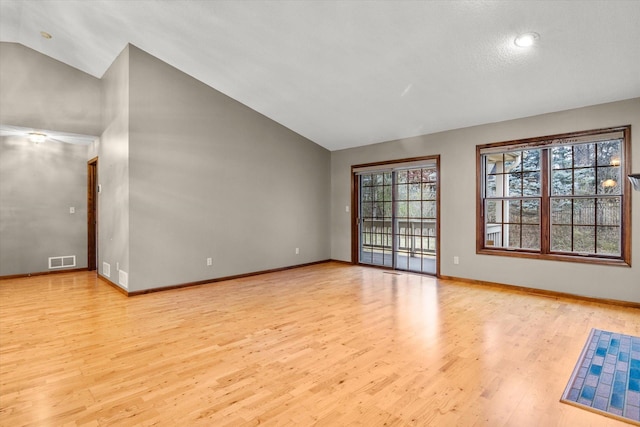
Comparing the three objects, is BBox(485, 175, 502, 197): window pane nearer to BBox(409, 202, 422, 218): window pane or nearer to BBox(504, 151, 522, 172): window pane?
BBox(504, 151, 522, 172): window pane

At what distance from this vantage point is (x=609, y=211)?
4258 millimetres

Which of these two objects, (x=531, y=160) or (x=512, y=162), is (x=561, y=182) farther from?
(x=512, y=162)

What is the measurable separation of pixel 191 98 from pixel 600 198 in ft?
19.5

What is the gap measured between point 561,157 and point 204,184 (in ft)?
17.3

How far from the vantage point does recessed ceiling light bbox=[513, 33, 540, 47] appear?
10.4 ft

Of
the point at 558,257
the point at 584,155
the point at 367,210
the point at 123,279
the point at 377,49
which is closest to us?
the point at 377,49

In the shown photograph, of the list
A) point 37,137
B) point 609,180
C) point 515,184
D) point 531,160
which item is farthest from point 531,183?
point 37,137

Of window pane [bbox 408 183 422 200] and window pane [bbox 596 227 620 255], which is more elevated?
window pane [bbox 408 183 422 200]

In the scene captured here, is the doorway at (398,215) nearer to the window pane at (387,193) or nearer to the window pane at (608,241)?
the window pane at (387,193)

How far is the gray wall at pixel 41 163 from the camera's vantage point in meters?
4.92

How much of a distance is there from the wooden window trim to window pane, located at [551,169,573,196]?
74 mm

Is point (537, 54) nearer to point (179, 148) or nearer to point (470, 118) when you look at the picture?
point (470, 118)

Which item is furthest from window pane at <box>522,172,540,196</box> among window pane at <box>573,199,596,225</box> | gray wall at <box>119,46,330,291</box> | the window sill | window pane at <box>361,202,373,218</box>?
gray wall at <box>119,46,330,291</box>

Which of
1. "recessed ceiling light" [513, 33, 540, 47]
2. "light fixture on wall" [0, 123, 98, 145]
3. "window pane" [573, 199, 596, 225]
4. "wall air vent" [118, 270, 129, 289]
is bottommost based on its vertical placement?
"wall air vent" [118, 270, 129, 289]
